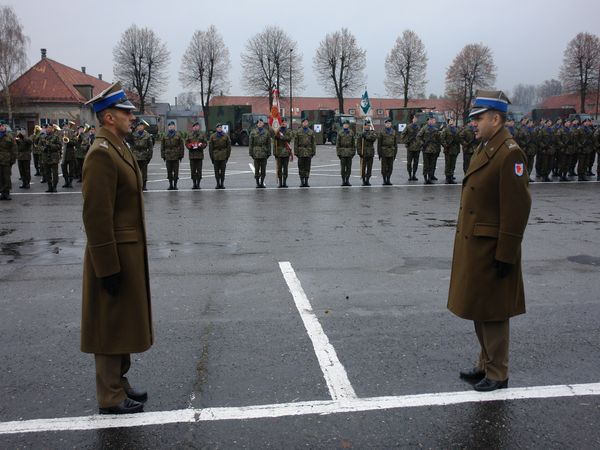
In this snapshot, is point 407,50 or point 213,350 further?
point 407,50

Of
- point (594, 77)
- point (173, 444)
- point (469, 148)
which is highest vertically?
point (594, 77)

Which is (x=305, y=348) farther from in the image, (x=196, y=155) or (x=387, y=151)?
(x=387, y=151)

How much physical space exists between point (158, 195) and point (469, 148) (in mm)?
9636

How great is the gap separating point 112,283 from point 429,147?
1601 centimetres

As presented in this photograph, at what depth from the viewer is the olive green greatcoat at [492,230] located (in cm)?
381

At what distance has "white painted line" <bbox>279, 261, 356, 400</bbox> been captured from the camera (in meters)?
4.08

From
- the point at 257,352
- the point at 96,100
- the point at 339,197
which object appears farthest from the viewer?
the point at 339,197

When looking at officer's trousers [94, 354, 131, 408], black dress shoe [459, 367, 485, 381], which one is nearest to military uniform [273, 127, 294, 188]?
black dress shoe [459, 367, 485, 381]

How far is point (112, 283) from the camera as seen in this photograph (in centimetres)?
360

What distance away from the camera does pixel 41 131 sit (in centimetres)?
1775

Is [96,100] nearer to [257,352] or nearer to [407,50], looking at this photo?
[257,352]

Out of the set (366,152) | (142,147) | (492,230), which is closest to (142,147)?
(142,147)

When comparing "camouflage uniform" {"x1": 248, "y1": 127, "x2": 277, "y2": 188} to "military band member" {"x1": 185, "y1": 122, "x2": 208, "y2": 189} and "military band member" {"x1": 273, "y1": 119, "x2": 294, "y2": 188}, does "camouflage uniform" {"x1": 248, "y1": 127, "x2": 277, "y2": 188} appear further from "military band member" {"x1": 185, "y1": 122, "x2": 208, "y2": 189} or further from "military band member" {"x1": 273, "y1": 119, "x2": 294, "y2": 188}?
"military band member" {"x1": 185, "y1": 122, "x2": 208, "y2": 189}

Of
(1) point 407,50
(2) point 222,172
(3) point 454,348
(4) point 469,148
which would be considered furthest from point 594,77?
(3) point 454,348
